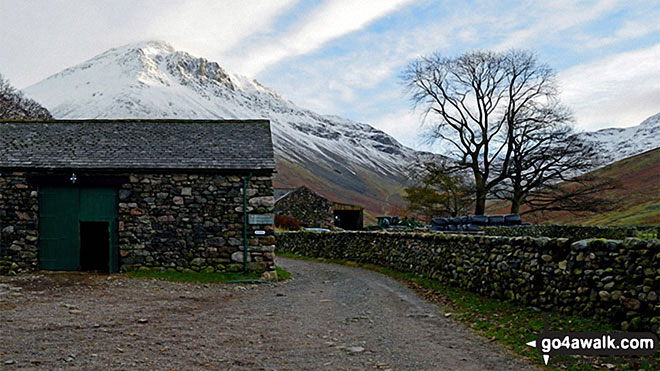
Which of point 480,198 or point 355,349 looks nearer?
point 355,349

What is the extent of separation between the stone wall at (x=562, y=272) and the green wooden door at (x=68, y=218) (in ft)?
35.0

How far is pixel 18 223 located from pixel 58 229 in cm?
122

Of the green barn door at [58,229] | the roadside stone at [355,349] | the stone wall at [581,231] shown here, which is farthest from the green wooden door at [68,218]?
the stone wall at [581,231]

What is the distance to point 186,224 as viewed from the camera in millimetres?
16594

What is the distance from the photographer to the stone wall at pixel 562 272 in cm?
728

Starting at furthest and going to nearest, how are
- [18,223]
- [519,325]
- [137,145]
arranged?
[137,145] < [18,223] < [519,325]

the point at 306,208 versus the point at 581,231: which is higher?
the point at 306,208

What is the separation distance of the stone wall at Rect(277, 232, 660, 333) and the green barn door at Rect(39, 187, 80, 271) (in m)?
11.8

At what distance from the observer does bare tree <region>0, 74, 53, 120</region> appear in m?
42.6

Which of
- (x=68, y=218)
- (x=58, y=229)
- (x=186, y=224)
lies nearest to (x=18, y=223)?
(x=58, y=229)

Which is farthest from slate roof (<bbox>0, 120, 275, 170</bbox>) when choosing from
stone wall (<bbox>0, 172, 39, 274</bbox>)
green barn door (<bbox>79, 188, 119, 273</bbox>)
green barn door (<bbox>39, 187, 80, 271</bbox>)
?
green barn door (<bbox>39, 187, 80, 271</bbox>)

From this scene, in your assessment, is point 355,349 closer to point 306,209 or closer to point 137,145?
point 137,145

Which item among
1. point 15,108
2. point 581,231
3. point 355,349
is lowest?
point 355,349

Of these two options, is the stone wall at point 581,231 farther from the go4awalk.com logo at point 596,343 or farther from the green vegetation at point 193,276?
the go4awalk.com logo at point 596,343
